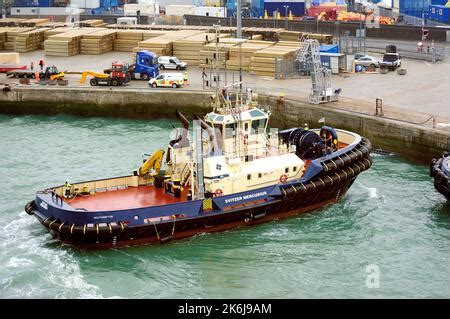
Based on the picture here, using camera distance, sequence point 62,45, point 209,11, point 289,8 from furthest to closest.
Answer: point 209,11 → point 289,8 → point 62,45

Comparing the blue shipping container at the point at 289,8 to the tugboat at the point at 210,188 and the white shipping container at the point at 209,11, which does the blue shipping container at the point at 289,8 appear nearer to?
the white shipping container at the point at 209,11

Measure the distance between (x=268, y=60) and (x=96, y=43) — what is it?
11939 mm

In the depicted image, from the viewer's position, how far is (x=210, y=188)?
25.3 m

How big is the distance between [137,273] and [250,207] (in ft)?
14.0

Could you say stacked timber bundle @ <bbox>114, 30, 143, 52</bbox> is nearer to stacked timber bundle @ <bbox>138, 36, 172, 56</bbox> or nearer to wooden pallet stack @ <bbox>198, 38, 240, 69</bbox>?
stacked timber bundle @ <bbox>138, 36, 172, 56</bbox>

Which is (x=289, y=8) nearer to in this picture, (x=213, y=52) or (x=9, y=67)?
(x=213, y=52)

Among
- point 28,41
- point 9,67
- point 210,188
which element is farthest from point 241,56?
point 210,188

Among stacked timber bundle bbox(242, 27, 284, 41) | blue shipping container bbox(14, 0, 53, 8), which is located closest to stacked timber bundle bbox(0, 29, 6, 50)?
stacked timber bundle bbox(242, 27, 284, 41)

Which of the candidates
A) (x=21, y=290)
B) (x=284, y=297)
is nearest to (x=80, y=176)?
(x=21, y=290)

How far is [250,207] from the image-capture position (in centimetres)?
2527

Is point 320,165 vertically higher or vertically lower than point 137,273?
higher

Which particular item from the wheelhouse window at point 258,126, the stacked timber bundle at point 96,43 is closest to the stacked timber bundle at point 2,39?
the stacked timber bundle at point 96,43

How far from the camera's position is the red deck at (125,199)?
82.3ft

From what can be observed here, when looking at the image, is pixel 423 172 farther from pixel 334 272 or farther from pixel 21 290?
pixel 21 290
